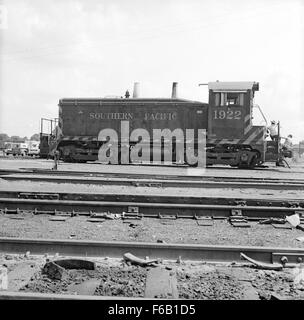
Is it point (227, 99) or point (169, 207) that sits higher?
point (227, 99)

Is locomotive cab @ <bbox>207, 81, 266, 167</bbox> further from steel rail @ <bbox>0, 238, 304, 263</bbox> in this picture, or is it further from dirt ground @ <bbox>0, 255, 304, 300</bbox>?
dirt ground @ <bbox>0, 255, 304, 300</bbox>

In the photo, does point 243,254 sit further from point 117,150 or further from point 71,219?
point 117,150

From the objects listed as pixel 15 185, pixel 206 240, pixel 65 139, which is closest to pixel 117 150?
pixel 65 139

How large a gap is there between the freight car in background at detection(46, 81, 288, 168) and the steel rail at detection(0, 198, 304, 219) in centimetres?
1112

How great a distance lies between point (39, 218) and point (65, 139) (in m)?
13.5

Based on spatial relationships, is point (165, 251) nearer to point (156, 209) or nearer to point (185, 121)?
point (156, 209)

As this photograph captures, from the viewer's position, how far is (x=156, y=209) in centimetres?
595

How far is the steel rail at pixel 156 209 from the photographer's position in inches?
232

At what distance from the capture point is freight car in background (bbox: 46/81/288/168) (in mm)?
17172

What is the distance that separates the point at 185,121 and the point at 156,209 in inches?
491

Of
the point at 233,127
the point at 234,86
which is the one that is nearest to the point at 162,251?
the point at 233,127

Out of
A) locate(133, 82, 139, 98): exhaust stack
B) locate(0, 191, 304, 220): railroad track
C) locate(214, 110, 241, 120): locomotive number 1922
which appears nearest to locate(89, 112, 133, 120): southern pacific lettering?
locate(133, 82, 139, 98): exhaust stack

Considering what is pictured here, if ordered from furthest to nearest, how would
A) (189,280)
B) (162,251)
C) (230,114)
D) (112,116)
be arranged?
(112,116), (230,114), (162,251), (189,280)

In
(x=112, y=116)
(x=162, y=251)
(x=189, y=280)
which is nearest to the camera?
(x=189, y=280)
